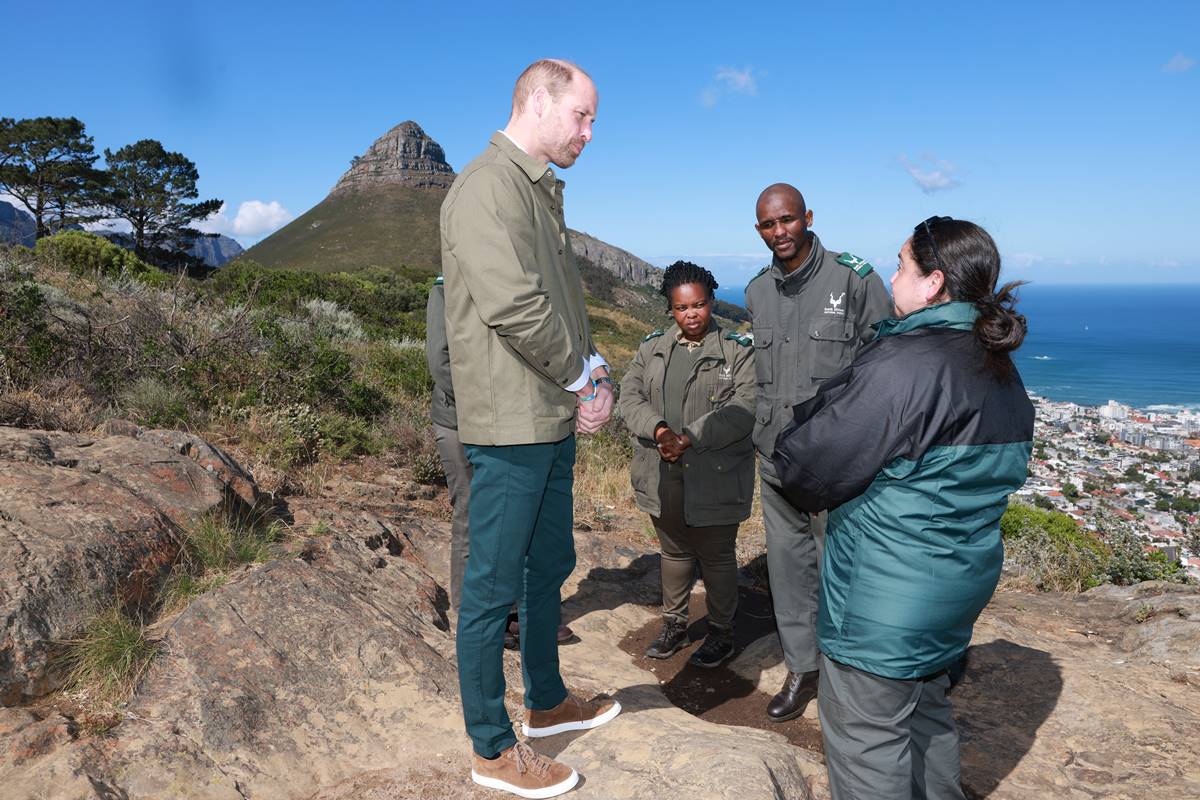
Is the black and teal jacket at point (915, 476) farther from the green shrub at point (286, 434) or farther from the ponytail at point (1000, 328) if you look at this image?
the green shrub at point (286, 434)

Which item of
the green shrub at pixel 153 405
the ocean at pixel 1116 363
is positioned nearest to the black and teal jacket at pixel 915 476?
the green shrub at pixel 153 405

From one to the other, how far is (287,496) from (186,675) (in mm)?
2438

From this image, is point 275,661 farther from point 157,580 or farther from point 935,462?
point 935,462

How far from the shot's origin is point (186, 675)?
2752mm

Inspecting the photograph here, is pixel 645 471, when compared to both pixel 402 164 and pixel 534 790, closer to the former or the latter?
pixel 534 790

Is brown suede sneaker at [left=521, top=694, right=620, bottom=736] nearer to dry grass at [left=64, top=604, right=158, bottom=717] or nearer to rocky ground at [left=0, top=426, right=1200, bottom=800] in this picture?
rocky ground at [left=0, top=426, right=1200, bottom=800]

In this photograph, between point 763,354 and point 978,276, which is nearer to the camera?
point 978,276

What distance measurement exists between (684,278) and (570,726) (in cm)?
213

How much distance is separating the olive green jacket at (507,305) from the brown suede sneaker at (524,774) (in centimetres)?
100

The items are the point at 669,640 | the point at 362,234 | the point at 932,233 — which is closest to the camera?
the point at 932,233

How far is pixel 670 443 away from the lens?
3.51 meters

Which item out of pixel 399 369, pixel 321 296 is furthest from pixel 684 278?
pixel 321 296

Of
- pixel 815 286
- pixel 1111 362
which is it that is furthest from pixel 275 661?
pixel 1111 362

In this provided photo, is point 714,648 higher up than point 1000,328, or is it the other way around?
point 1000,328
